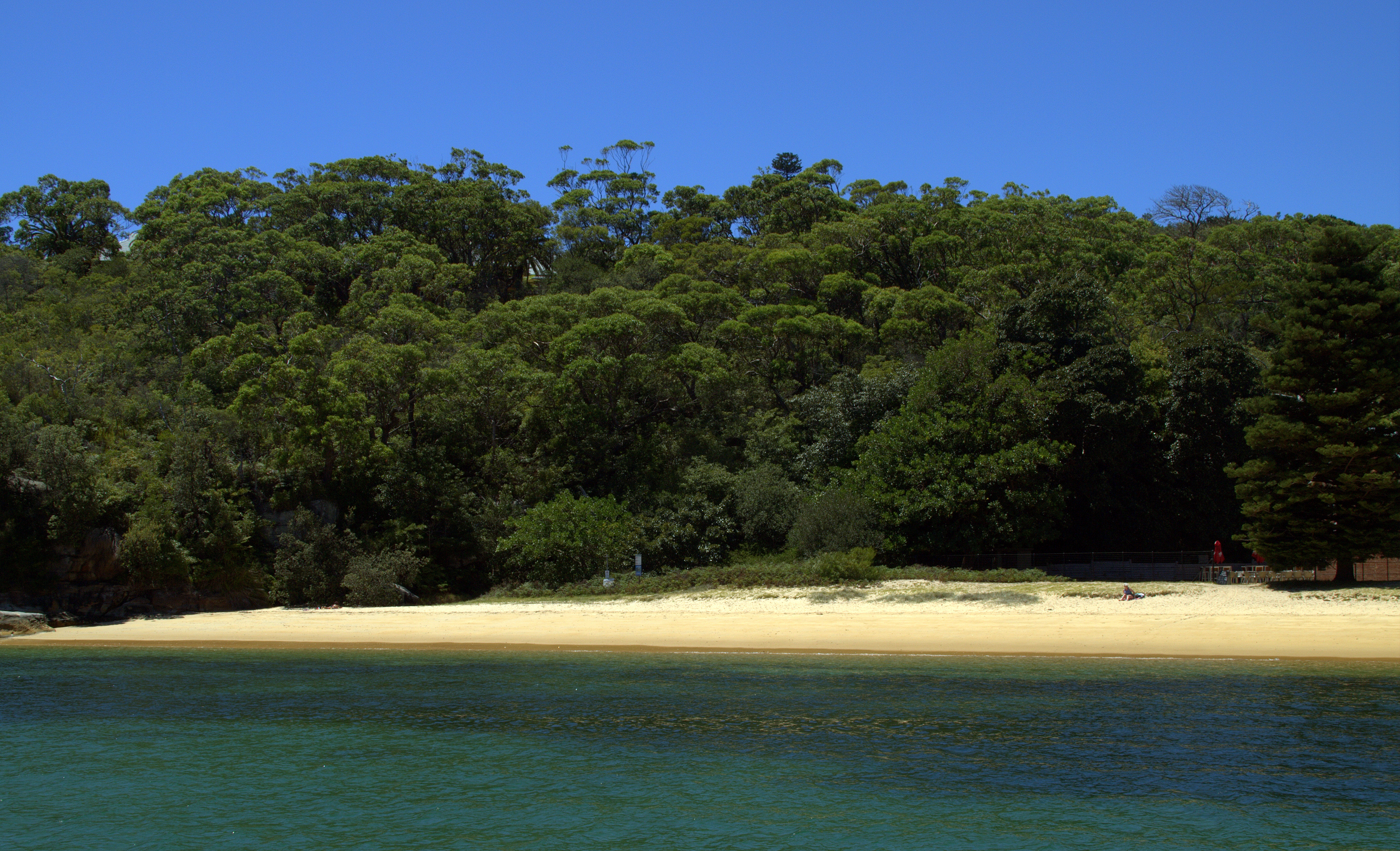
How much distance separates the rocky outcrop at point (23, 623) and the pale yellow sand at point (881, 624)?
0.37 m

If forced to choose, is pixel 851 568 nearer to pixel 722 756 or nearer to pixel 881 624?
pixel 881 624

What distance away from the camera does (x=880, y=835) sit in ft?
35.2

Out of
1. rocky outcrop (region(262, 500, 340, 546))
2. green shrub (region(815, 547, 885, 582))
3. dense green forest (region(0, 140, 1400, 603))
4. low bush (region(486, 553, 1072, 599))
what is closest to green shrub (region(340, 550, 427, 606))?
dense green forest (region(0, 140, 1400, 603))

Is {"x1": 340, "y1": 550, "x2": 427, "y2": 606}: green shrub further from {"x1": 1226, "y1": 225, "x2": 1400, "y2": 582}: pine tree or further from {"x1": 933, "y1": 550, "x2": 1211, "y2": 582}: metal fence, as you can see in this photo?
{"x1": 1226, "y1": 225, "x2": 1400, "y2": 582}: pine tree

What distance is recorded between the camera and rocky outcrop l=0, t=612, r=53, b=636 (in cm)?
2547

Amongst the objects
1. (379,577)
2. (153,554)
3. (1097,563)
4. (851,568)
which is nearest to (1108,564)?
(1097,563)

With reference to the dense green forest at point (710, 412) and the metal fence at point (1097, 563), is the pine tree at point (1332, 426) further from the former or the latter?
the metal fence at point (1097, 563)

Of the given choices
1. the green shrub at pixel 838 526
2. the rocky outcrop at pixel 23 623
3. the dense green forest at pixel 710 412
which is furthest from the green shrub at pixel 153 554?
the green shrub at pixel 838 526

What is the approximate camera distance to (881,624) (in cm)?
2256

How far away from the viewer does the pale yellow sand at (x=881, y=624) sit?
19750mm

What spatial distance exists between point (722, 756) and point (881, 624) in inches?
382

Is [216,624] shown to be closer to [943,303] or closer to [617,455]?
[617,455]

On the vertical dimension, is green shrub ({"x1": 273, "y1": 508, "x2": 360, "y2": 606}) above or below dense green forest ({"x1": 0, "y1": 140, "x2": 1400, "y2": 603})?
below

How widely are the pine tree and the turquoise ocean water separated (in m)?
7.08
